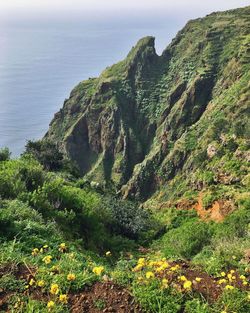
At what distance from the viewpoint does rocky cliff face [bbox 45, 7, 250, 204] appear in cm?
8419

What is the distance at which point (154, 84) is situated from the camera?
5290 inches

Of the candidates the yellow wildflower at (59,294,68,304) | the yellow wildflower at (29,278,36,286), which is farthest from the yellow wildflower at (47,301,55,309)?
the yellow wildflower at (29,278,36,286)

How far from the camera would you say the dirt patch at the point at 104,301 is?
8133 mm

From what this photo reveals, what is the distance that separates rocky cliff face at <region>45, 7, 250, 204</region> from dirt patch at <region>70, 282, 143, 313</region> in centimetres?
5702

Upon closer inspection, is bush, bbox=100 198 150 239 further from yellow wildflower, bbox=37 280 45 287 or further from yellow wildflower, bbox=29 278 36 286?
yellow wildflower, bbox=37 280 45 287

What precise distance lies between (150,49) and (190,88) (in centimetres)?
3666

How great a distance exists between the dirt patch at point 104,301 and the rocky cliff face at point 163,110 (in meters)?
57.0

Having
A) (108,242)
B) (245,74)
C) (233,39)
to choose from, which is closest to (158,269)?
(108,242)

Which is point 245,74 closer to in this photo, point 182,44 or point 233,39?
point 233,39

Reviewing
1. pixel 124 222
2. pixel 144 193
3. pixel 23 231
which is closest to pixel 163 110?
pixel 144 193

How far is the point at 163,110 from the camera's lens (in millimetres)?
119750

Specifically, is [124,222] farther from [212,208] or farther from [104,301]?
[104,301]

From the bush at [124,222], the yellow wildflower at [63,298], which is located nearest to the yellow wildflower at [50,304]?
the yellow wildflower at [63,298]

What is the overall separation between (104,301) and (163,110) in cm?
11288
